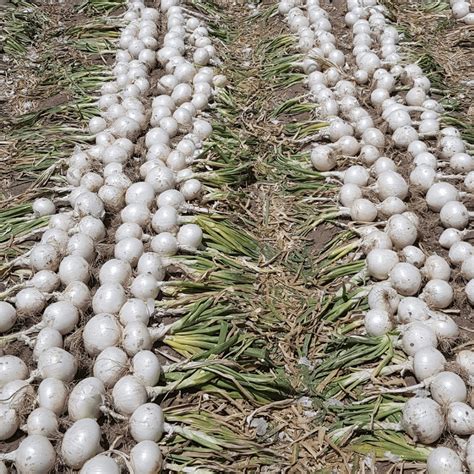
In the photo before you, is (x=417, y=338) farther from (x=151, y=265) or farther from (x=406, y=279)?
(x=151, y=265)

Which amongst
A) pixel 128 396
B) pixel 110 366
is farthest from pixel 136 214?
pixel 128 396

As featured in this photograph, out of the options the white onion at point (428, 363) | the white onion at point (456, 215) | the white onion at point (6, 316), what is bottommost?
the white onion at point (6, 316)

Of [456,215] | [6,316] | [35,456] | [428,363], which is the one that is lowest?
[6,316]

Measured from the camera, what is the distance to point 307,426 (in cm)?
268

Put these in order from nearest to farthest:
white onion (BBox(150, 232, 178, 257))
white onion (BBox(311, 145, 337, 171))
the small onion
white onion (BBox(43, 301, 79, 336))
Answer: the small onion, white onion (BBox(43, 301, 79, 336)), white onion (BBox(150, 232, 178, 257)), white onion (BBox(311, 145, 337, 171))

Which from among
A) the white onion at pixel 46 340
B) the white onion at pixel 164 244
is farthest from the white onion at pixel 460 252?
the white onion at pixel 46 340

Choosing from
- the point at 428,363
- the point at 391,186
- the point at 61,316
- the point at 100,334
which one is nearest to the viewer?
the point at 428,363

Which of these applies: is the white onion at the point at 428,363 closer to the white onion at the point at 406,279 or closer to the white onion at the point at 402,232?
the white onion at the point at 406,279

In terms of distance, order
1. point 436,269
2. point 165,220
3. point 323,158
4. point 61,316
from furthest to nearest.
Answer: point 323,158
point 165,220
point 436,269
point 61,316

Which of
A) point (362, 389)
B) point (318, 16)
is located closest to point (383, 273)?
point (362, 389)

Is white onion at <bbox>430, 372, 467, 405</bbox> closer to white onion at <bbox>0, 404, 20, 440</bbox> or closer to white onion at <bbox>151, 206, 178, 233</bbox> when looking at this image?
white onion at <bbox>151, 206, 178, 233</bbox>

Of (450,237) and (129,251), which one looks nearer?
(129,251)

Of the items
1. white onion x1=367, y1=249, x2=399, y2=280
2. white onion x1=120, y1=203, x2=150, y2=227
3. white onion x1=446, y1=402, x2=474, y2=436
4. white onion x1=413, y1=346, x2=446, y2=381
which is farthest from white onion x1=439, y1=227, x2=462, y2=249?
white onion x1=120, y1=203, x2=150, y2=227

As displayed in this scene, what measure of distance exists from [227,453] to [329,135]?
2602 mm
